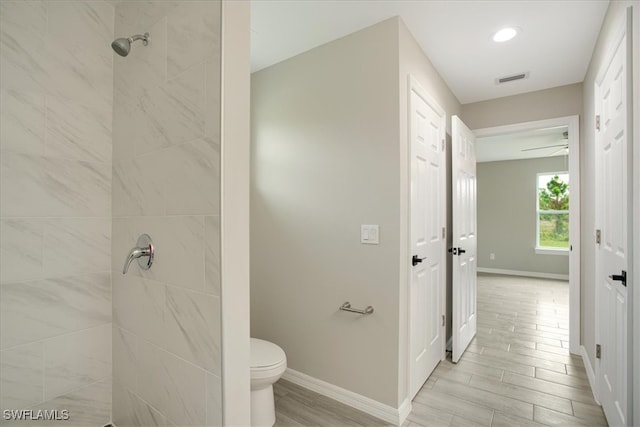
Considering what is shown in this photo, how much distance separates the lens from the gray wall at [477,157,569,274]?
257 inches

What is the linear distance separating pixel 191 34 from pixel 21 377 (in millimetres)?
1307

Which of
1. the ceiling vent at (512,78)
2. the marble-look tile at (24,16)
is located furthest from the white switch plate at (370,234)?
the ceiling vent at (512,78)

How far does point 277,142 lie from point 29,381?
1950mm

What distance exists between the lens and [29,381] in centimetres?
107

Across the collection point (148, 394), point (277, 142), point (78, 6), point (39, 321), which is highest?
point (78, 6)

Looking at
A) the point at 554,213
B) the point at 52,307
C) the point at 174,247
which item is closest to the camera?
the point at 174,247

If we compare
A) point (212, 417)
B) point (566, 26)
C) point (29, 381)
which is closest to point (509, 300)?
point (566, 26)

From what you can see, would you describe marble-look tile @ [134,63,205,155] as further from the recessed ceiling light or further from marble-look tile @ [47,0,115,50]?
the recessed ceiling light

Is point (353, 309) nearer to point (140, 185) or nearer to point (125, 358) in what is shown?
point (125, 358)

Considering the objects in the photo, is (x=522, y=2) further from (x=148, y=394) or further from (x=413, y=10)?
(x=148, y=394)

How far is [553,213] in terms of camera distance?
6488 millimetres

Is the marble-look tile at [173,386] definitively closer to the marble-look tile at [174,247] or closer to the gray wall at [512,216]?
the marble-look tile at [174,247]

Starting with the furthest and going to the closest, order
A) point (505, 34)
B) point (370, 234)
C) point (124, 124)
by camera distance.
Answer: point (505, 34)
point (370, 234)
point (124, 124)

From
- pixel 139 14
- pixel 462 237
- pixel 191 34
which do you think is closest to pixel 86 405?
pixel 191 34
